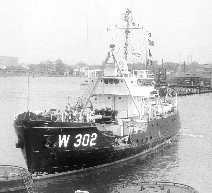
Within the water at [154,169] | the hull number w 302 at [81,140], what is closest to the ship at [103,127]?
the hull number w 302 at [81,140]

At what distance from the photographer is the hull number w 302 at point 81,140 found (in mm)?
26203

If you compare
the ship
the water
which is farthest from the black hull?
the water

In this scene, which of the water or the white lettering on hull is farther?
the white lettering on hull

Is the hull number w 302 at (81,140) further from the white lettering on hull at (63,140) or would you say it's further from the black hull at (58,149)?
the black hull at (58,149)

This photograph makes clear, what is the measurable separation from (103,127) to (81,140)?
389cm

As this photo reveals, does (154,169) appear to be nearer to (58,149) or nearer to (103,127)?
(103,127)

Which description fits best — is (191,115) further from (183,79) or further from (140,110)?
(183,79)

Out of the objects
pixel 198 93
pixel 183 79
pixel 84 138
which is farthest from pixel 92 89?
pixel 183 79

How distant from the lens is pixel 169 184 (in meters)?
18.2

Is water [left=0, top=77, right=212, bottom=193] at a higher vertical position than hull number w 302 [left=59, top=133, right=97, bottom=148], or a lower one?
lower

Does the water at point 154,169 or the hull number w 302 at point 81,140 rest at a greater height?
Answer: the hull number w 302 at point 81,140

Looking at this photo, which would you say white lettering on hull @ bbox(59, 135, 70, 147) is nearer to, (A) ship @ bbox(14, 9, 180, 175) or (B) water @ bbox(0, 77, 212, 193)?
(A) ship @ bbox(14, 9, 180, 175)

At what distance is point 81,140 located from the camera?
1058 inches

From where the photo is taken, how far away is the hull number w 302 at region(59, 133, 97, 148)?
1032 inches
